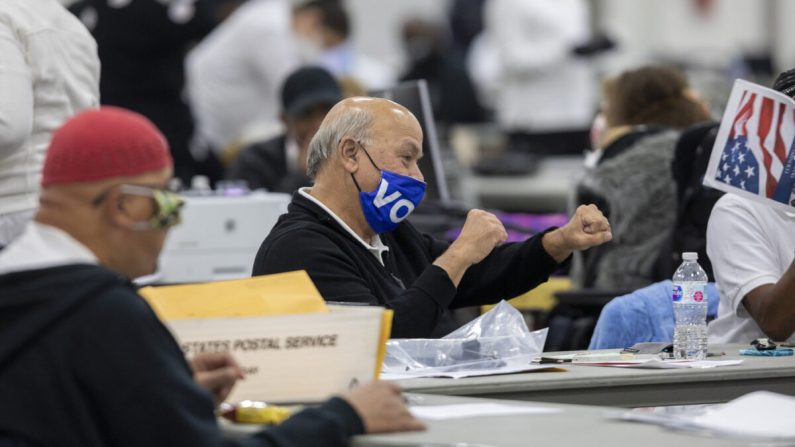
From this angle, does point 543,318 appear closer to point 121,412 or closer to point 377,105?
point 377,105

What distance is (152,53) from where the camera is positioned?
8.43 m

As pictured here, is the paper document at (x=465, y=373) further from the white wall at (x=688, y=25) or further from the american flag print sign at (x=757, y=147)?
the white wall at (x=688, y=25)

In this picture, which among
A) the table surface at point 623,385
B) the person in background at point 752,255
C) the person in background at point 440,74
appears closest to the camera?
the table surface at point 623,385

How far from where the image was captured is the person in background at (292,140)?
6758 millimetres

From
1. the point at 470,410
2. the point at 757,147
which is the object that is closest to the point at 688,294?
the point at 757,147

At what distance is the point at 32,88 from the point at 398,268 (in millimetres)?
1039

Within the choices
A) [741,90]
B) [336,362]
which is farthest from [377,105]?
[336,362]

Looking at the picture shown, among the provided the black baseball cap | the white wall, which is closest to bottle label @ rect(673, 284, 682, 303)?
the black baseball cap

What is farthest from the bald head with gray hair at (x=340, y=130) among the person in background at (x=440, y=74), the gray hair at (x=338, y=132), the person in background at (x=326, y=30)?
the person in background at (x=440, y=74)

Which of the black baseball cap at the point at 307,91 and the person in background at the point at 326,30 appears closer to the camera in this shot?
the black baseball cap at the point at 307,91

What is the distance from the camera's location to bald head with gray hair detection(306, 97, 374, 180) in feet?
12.8

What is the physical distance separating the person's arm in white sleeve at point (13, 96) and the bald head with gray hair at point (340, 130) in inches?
28.0

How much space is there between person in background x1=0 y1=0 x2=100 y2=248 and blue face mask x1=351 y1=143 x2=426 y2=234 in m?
0.84

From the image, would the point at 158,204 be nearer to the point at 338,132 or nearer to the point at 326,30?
the point at 338,132
